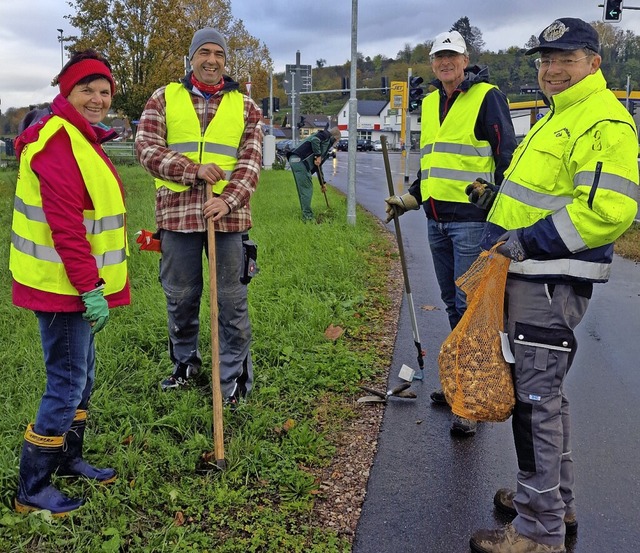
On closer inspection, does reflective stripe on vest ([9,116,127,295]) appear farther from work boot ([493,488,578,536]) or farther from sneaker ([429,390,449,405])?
sneaker ([429,390,449,405])

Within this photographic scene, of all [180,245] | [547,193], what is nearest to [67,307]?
[180,245]

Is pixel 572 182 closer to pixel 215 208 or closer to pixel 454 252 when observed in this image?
pixel 454 252

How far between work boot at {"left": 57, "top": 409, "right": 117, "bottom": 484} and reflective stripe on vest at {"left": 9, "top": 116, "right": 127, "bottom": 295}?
73cm

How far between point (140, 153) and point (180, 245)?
1.93ft

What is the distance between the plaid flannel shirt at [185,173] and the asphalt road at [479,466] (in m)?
1.65

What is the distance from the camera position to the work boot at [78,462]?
3076mm

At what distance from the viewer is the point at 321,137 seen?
11.8 m

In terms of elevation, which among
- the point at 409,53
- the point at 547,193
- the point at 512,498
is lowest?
the point at 512,498

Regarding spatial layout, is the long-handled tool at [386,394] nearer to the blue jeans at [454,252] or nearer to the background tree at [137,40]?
the blue jeans at [454,252]

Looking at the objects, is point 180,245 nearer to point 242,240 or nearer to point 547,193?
point 242,240

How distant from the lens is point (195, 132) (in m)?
3.82

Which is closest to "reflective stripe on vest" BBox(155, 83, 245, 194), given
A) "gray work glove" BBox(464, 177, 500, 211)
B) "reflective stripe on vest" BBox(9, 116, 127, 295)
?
"reflective stripe on vest" BBox(9, 116, 127, 295)

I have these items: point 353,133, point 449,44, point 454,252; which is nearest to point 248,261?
point 454,252

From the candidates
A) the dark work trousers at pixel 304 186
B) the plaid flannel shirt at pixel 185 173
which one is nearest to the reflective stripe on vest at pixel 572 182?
the plaid flannel shirt at pixel 185 173
